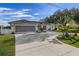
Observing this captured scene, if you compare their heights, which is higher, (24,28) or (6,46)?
(24,28)

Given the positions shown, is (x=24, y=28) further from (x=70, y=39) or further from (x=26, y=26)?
(x=70, y=39)

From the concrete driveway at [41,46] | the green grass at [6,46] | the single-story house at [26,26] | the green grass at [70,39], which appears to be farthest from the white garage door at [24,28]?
the green grass at [70,39]

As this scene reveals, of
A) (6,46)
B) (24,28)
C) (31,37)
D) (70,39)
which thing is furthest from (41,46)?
(6,46)

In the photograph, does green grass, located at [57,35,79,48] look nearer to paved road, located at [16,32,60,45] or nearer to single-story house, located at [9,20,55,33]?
paved road, located at [16,32,60,45]

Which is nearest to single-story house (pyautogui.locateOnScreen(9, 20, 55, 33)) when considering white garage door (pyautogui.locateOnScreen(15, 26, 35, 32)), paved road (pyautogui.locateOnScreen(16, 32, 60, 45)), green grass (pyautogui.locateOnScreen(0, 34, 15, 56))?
white garage door (pyautogui.locateOnScreen(15, 26, 35, 32))

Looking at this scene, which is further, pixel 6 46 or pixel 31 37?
pixel 31 37

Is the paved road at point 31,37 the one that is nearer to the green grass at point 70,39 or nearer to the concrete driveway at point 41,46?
the concrete driveway at point 41,46
